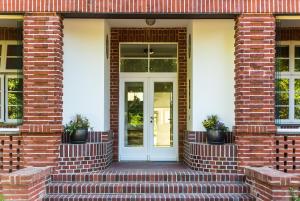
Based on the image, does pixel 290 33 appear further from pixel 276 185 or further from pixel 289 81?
pixel 276 185

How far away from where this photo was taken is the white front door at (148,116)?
38.3 feet

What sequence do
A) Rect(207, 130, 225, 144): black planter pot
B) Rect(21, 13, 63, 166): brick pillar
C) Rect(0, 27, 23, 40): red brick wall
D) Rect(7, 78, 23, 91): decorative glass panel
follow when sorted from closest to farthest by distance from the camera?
Rect(21, 13, 63, 166): brick pillar, Rect(207, 130, 225, 144): black planter pot, Rect(0, 27, 23, 40): red brick wall, Rect(7, 78, 23, 91): decorative glass panel

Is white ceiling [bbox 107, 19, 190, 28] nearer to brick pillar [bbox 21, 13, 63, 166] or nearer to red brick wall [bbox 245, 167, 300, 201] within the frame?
brick pillar [bbox 21, 13, 63, 166]

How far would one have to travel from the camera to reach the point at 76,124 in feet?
31.4

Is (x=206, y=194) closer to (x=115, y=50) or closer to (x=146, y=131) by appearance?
(x=146, y=131)

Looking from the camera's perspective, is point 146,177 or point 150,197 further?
point 146,177

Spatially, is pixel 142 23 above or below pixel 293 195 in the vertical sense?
above

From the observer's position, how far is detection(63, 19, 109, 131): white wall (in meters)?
9.98

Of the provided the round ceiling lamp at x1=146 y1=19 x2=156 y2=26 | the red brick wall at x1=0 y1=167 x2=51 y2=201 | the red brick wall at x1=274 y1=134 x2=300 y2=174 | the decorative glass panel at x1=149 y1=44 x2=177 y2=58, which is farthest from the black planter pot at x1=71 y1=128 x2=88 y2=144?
the red brick wall at x1=274 y1=134 x2=300 y2=174

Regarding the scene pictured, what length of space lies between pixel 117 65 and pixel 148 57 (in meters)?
0.79

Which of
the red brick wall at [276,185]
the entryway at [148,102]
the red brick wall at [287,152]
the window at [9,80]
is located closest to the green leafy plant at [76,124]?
the entryway at [148,102]

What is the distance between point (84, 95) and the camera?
10.0m

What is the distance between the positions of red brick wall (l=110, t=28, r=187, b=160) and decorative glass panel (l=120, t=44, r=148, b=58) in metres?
0.17

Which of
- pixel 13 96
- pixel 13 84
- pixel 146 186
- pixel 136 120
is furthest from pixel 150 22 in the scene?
pixel 146 186
